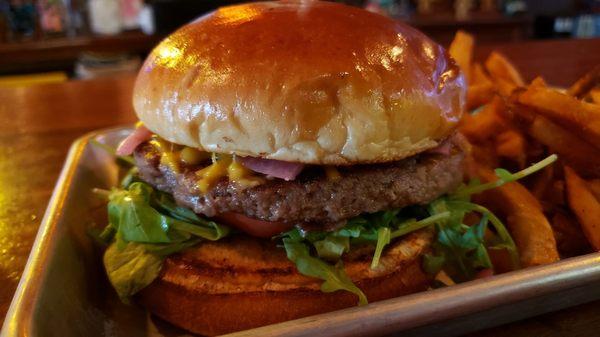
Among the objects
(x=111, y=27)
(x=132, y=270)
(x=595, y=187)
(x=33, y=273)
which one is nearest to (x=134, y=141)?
(x=132, y=270)

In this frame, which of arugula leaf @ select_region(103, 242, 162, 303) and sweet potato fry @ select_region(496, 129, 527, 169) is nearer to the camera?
arugula leaf @ select_region(103, 242, 162, 303)

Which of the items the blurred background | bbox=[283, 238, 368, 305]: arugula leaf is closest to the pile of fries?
bbox=[283, 238, 368, 305]: arugula leaf

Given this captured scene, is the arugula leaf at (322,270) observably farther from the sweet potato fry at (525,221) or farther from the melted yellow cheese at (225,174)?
the sweet potato fry at (525,221)

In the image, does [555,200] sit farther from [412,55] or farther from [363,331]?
[363,331]

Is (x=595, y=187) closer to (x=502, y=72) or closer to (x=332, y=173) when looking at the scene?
(x=502, y=72)

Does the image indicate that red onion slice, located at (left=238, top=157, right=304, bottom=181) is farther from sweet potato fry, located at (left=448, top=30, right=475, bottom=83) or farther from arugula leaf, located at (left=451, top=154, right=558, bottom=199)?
sweet potato fry, located at (left=448, top=30, right=475, bottom=83)

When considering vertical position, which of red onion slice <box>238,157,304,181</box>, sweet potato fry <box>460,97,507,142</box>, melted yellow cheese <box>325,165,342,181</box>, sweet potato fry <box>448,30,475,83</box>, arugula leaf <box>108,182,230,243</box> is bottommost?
arugula leaf <box>108,182,230,243</box>

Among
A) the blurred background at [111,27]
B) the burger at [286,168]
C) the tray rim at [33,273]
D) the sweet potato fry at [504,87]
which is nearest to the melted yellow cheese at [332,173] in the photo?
the burger at [286,168]

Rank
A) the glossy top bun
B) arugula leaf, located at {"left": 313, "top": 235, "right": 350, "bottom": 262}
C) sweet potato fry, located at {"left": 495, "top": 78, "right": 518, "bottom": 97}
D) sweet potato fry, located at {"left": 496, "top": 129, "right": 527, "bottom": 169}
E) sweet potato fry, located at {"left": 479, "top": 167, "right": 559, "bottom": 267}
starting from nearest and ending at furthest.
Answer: the glossy top bun
arugula leaf, located at {"left": 313, "top": 235, "right": 350, "bottom": 262}
sweet potato fry, located at {"left": 479, "top": 167, "right": 559, "bottom": 267}
sweet potato fry, located at {"left": 496, "top": 129, "right": 527, "bottom": 169}
sweet potato fry, located at {"left": 495, "top": 78, "right": 518, "bottom": 97}
